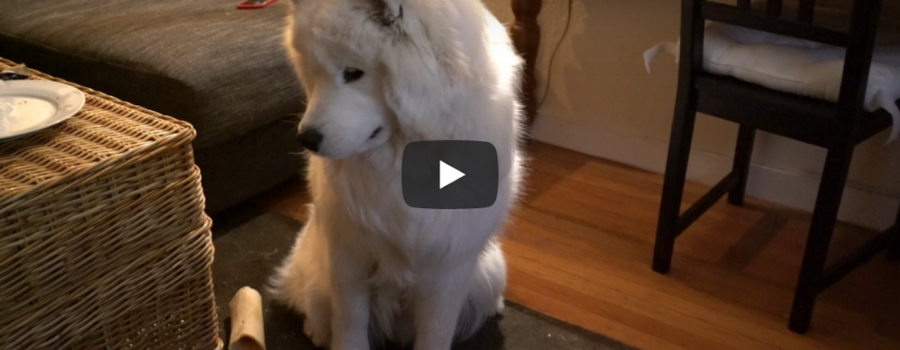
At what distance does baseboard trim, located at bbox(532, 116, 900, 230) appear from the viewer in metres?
1.99

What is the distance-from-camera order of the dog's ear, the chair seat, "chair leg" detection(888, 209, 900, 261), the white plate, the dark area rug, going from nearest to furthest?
the dog's ear
the white plate
the chair seat
the dark area rug
"chair leg" detection(888, 209, 900, 261)

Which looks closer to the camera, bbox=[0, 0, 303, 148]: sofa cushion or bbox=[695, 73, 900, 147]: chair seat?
bbox=[695, 73, 900, 147]: chair seat

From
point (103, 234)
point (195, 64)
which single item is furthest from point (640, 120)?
point (103, 234)

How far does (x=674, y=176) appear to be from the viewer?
169 centimetres

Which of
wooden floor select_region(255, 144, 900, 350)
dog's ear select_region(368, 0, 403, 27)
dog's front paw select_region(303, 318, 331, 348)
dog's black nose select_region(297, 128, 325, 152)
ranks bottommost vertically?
wooden floor select_region(255, 144, 900, 350)

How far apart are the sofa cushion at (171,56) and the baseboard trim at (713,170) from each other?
3.25ft

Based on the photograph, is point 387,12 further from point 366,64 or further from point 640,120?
point 640,120

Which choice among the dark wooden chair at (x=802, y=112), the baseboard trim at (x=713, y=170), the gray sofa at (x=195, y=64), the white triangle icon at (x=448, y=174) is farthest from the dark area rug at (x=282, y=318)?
the baseboard trim at (x=713, y=170)

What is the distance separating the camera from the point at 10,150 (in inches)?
41.1

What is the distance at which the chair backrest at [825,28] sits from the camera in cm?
128

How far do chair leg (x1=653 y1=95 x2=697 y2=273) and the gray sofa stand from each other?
94cm

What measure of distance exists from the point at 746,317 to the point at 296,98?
4.00 ft

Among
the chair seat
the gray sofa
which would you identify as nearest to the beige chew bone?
the gray sofa
